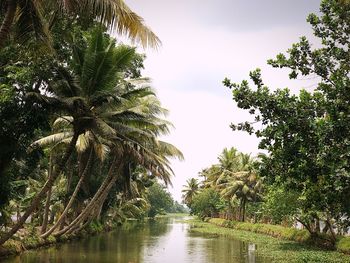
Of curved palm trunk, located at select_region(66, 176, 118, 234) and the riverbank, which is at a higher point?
curved palm trunk, located at select_region(66, 176, 118, 234)

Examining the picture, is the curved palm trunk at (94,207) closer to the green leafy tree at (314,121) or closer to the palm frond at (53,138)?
the palm frond at (53,138)

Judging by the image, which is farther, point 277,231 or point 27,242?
Answer: point 277,231

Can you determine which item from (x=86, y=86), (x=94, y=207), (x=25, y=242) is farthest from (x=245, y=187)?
(x=86, y=86)

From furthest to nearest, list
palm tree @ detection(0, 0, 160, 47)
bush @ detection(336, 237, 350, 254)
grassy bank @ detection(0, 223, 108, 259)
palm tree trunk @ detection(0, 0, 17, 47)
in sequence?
bush @ detection(336, 237, 350, 254) → grassy bank @ detection(0, 223, 108, 259) → palm tree @ detection(0, 0, 160, 47) → palm tree trunk @ detection(0, 0, 17, 47)

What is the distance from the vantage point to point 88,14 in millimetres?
10164

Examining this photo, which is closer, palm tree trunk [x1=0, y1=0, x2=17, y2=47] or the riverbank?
palm tree trunk [x1=0, y1=0, x2=17, y2=47]

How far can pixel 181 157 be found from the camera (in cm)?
2406

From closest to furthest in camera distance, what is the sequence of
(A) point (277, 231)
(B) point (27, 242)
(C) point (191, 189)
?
(B) point (27, 242), (A) point (277, 231), (C) point (191, 189)

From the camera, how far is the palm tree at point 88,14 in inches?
377

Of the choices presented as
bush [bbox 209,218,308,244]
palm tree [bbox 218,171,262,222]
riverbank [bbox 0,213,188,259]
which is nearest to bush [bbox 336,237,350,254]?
bush [bbox 209,218,308,244]

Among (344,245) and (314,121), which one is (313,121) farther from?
(344,245)

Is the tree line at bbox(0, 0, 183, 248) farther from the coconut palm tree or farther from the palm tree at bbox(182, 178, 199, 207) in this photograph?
the palm tree at bbox(182, 178, 199, 207)

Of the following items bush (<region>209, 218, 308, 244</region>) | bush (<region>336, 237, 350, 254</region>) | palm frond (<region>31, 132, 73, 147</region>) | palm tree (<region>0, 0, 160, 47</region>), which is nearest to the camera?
palm tree (<region>0, 0, 160, 47</region>)

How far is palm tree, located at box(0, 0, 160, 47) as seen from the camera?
31.4 ft
